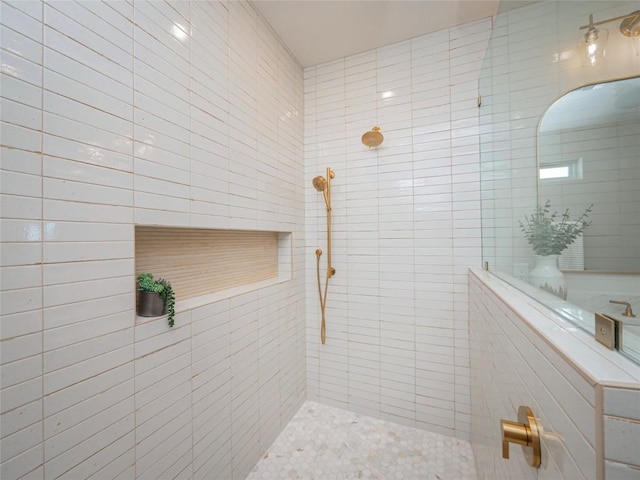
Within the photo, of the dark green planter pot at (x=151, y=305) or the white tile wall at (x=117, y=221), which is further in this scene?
the dark green planter pot at (x=151, y=305)

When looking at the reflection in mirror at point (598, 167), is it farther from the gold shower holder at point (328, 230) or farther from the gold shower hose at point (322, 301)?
the gold shower hose at point (322, 301)

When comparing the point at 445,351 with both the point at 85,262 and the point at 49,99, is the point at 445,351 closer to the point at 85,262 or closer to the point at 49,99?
the point at 85,262

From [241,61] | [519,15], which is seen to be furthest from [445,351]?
[241,61]

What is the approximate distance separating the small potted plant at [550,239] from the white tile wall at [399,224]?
68cm

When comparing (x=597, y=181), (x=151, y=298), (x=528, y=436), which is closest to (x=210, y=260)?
(x=151, y=298)

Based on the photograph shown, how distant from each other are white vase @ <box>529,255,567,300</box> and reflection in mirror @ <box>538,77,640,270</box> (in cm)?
3

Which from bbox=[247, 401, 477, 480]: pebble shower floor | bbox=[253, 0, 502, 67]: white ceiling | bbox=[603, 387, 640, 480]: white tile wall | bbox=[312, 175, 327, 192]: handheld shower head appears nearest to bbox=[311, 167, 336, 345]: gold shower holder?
bbox=[312, 175, 327, 192]: handheld shower head

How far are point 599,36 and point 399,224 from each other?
3.97 feet

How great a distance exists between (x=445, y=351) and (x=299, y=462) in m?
1.14

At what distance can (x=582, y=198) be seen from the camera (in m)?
0.90

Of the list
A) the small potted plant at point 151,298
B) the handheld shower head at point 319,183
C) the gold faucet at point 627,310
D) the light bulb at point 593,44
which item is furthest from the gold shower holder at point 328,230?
the gold faucet at point 627,310

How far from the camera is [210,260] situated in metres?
1.43

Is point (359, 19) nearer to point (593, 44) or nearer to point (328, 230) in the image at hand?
point (593, 44)

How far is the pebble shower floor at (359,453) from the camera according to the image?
1.46 m
